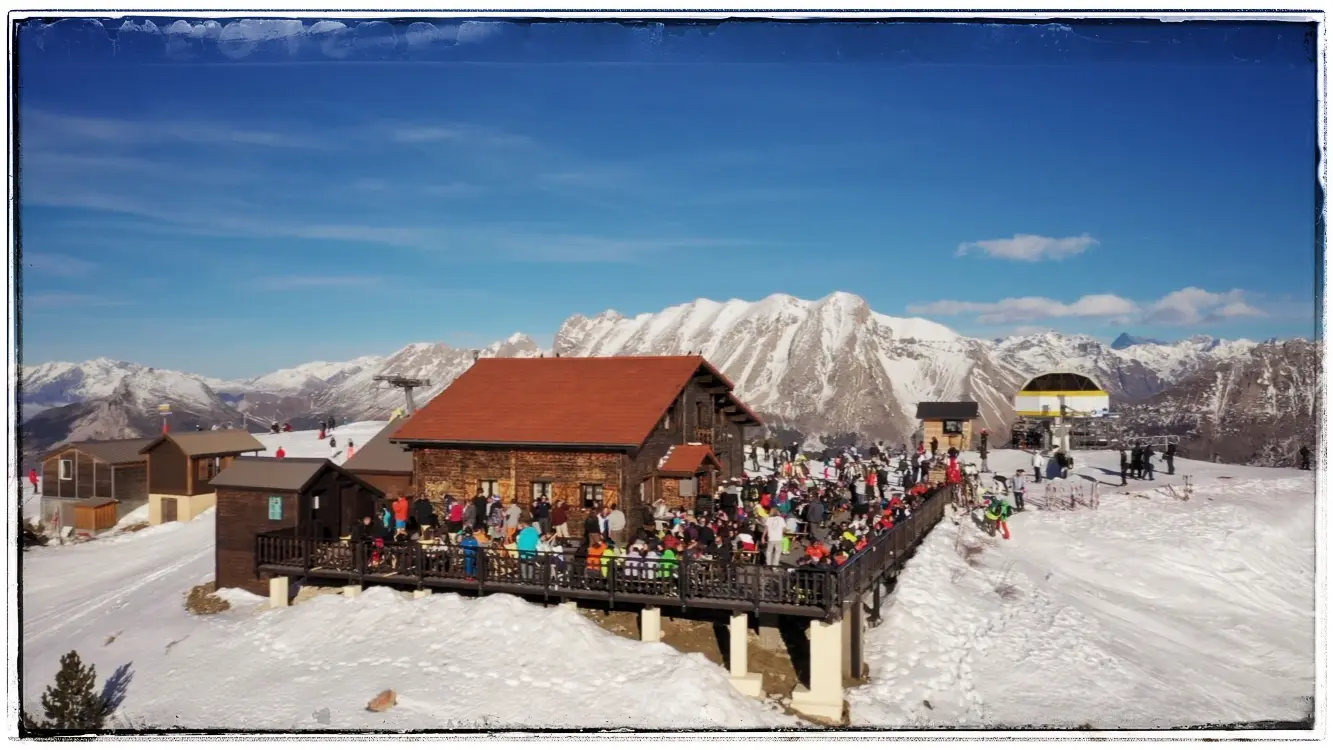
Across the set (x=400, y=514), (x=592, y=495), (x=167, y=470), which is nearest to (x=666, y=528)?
(x=592, y=495)

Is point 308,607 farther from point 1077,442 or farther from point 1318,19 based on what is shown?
point 1077,442

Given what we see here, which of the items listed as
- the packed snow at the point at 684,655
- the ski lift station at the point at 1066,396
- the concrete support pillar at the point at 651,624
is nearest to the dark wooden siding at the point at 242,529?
the packed snow at the point at 684,655

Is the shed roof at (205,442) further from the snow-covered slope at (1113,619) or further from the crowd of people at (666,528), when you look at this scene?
the snow-covered slope at (1113,619)

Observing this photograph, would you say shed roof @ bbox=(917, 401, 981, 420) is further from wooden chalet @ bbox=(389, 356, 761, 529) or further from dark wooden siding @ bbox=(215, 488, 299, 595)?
dark wooden siding @ bbox=(215, 488, 299, 595)

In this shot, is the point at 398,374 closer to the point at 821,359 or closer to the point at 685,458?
the point at 685,458

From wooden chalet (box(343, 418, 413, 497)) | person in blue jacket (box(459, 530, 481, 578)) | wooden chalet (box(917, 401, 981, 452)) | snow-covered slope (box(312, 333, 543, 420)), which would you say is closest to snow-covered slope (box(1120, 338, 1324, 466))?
wooden chalet (box(917, 401, 981, 452))
